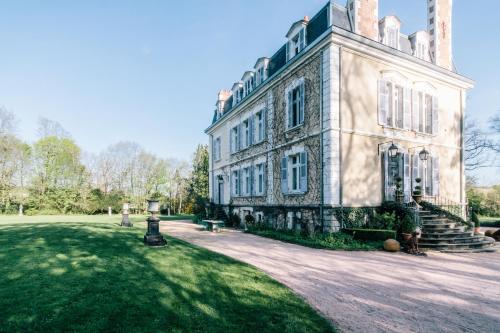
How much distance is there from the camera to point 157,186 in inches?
1610

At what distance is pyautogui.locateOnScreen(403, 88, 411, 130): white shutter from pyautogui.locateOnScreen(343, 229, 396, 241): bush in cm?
563

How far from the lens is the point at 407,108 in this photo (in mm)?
13133

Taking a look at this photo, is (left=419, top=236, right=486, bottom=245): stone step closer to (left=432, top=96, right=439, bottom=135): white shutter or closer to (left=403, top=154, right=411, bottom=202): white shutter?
(left=403, top=154, right=411, bottom=202): white shutter

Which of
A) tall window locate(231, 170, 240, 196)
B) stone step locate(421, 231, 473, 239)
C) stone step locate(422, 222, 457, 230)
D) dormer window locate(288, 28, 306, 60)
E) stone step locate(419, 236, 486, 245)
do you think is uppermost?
dormer window locate(288, 28, 306, 60)

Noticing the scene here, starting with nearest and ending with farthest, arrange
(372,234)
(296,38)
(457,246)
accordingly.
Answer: (457,246)
(372,234)
(296,38)

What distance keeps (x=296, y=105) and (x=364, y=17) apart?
4.51m

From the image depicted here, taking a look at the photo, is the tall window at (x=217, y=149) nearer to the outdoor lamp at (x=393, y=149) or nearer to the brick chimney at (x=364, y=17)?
the brick chimney at (x=364, y=17)

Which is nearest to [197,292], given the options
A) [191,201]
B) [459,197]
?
[459,197]

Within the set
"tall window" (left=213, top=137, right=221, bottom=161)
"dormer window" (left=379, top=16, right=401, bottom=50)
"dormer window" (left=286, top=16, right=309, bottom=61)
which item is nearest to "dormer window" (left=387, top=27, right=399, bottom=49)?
"dormer window" (left=379, top=16, right=401, bottom=50)

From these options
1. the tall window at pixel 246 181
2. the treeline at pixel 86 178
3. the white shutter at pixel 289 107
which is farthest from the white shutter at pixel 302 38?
the treeline at pixel 86 178

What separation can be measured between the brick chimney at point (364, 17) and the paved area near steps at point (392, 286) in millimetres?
8939

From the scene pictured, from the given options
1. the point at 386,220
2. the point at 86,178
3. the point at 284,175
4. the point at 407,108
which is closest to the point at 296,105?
the point at 284,175

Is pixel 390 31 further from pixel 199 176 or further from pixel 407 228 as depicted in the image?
pixel 199 176

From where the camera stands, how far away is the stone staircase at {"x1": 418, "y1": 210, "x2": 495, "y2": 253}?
31.2 ft
